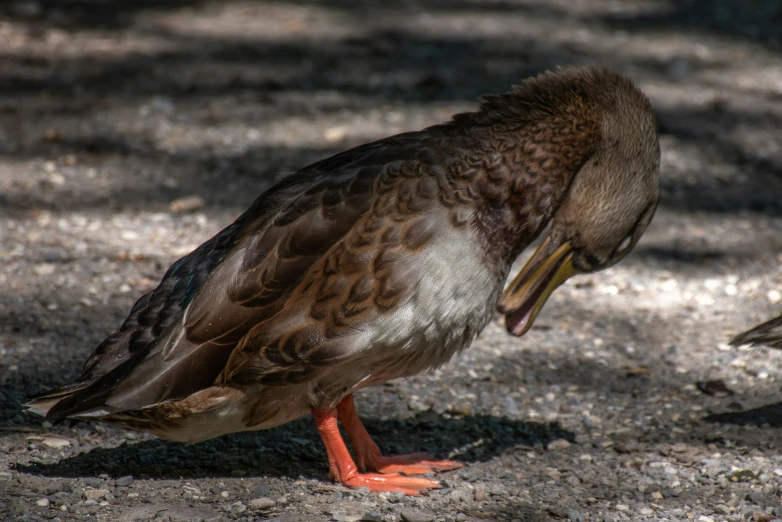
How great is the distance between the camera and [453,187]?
3.79 m

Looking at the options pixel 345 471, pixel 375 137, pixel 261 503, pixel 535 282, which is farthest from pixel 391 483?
pixel 375 137

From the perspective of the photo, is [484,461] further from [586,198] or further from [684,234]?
[684,234]

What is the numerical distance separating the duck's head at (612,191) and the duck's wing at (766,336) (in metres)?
0.88

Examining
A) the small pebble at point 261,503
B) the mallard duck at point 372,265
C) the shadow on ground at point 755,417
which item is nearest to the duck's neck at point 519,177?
the mallard duck at point 372,265

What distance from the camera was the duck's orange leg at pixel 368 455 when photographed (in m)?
4.15

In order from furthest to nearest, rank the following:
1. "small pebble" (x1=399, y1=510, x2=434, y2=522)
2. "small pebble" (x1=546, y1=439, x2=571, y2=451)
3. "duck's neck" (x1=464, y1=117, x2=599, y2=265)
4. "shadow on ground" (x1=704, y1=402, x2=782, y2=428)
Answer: "shadow on ground" (x1=704, y1=402, x2=782, y2=428) → "small pebble" (x1=546, y1=439, x2=571, y2=451) → "duck's neck" (x1=464, y1=117, x2=599, y2=265) → "small pebble" (x1=399, y1=510, x2=434, y2=522)

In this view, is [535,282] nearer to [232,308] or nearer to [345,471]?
[345,471]

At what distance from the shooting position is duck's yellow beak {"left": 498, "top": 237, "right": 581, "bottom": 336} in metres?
4.18

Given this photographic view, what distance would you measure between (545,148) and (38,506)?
2.29 m

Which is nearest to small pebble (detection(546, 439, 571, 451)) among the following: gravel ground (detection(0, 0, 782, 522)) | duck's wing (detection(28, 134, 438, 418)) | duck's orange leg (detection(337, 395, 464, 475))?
gravel ground (detection(0, 0, 782, 522))

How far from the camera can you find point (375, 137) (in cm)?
748

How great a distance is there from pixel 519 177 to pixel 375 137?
373cm

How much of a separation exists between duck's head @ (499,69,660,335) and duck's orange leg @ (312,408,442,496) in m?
1.05

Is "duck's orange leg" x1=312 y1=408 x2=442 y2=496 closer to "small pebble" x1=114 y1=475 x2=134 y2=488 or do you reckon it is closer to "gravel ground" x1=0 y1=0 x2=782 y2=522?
"gravel ground" x1=0 y1=0 x2=782 y2=522
